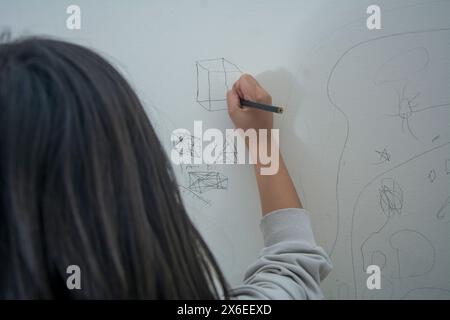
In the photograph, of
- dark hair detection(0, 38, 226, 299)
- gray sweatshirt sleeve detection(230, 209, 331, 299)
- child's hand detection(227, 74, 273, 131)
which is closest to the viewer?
dark hair detection(0, 38, 226, 299)

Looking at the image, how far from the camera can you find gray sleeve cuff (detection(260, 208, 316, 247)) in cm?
49

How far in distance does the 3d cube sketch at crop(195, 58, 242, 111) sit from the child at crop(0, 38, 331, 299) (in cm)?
20

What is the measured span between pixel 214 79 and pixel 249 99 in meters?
0.08

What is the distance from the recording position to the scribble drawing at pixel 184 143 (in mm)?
558

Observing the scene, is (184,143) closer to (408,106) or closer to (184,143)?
(184,143)

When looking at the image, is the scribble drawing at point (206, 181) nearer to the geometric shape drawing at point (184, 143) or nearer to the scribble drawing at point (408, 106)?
the geometric shape drawing at point (184, 143)

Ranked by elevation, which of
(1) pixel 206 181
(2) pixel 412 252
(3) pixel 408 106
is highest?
(3) pixel 408 106

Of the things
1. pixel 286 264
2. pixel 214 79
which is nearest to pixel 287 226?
pixel 286 264

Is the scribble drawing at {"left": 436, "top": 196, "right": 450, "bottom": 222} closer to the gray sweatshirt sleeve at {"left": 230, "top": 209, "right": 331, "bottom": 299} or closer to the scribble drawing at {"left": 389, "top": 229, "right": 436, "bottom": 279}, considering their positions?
the scribble drawing at {"left": 389, "top": 229, "right": 436, "bottom": 279}

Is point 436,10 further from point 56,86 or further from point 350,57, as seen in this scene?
point 56,86

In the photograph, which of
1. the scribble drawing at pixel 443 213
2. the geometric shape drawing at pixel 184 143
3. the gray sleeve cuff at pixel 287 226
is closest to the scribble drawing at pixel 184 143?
the geometric shape drawing at pixel 184 143

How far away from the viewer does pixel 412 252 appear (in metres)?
0.56

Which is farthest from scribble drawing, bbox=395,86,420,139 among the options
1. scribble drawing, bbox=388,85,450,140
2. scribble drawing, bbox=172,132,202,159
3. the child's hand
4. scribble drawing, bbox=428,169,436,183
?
scribble drawing, bbox=172,132,202,159
